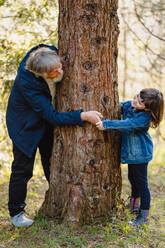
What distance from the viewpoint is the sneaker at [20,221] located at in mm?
3332

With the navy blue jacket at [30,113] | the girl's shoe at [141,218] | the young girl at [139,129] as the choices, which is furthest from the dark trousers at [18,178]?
the girl's shoe at [141,218]

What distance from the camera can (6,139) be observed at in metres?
5.86

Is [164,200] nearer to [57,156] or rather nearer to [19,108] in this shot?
[57,156]

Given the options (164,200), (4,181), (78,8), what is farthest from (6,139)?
(78,8)

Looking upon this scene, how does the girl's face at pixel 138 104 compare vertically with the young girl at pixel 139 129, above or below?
above

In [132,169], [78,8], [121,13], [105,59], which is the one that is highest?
[121,13]

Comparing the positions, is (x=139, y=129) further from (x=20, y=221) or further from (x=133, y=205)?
(x=20, y=221)

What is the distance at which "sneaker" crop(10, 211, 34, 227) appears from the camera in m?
3.33

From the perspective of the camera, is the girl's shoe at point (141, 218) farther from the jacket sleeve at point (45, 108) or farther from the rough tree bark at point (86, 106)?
the jacket sleeve at point (45, 108)

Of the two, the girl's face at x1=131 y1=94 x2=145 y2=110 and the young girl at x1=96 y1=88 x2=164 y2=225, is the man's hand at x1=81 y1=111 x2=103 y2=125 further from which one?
the girl's face at x1=131 y1=94 x2=145 y2=110

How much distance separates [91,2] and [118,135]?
4.64ft

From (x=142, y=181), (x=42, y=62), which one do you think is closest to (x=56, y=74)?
(x=42, y=62)

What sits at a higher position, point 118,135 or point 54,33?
point 54,33

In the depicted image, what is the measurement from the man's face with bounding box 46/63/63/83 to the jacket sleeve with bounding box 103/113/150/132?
2.14ft
